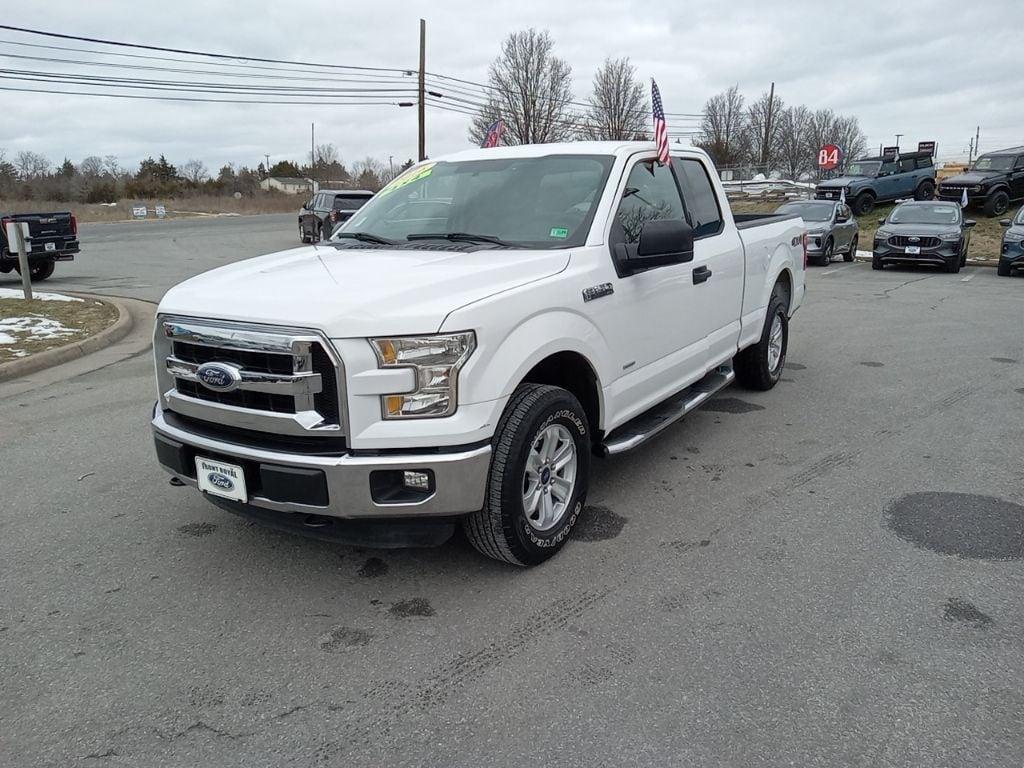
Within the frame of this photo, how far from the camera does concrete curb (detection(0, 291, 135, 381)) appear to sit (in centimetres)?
760

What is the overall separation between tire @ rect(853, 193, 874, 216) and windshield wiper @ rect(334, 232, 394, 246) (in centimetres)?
2493

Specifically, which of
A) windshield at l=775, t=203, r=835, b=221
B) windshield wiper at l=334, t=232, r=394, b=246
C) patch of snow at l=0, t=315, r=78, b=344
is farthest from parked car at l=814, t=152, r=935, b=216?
windshield wiper at l=334, t=232, r=394, b=246

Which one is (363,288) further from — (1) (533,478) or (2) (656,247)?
(2) (656,247)

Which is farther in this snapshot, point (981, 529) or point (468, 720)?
point (981, 529)

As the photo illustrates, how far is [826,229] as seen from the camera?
19.4m

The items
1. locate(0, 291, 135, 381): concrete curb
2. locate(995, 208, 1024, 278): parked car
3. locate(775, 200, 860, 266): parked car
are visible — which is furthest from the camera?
locate(775, 200, 860, 266): parked car

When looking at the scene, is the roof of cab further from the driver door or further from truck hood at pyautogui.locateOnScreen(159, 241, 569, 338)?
truck hood at pyautogui.locateOnScreen(159, 241, 569, 338)

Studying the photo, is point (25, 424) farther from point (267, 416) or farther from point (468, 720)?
point (468, 720)

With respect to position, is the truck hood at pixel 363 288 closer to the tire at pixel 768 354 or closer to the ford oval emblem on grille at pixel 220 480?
the ford oval emblem on grille at pixel 220 480

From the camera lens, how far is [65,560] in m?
3.83

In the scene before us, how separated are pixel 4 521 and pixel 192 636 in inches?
74.4

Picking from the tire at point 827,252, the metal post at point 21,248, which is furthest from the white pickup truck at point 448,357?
the tire at point 827,252

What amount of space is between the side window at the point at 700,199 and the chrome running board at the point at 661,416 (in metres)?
1.05

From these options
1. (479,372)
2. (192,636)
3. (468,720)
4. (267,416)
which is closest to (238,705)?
(192,636)
